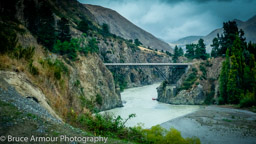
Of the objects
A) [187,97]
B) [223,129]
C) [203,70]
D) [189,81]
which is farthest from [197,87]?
[223,129]

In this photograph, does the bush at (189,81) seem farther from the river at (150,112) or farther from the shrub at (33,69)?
the shrub at (33,69)

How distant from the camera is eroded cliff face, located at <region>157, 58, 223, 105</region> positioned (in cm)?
4619

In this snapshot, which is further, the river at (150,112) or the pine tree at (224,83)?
the pine tree at (224,83)

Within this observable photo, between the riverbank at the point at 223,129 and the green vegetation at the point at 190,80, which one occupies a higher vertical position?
the green vegetation at the point at 190,80

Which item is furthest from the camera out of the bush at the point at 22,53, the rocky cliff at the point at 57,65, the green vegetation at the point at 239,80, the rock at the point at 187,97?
the rock at the point at 187,97

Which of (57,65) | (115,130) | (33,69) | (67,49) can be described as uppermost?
(67,49)

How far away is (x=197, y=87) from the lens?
4706 centimetres

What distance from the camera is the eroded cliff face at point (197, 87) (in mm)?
46188

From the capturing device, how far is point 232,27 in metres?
49.8

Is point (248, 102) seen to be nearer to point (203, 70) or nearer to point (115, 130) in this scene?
point (203, 70)

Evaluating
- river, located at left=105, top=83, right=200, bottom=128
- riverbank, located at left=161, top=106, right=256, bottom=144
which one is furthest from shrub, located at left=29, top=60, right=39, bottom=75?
riverbank, located at left=161, top=106, right=256, bottom=144

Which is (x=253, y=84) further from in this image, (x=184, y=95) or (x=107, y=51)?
(x=107, y=51)

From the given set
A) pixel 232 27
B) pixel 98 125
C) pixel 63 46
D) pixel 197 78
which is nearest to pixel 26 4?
pixel 63 46

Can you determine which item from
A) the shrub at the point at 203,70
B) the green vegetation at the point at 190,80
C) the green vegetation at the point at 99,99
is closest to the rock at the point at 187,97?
the green vegetation at the point at 190,80
